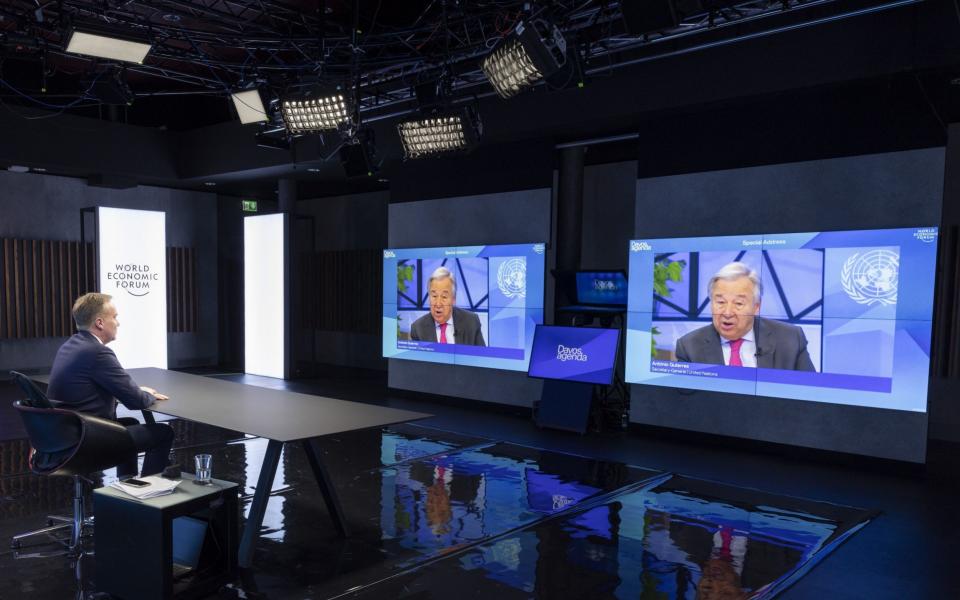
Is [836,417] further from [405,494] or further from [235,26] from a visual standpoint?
[235,26]

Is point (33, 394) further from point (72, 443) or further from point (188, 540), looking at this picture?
point (188, 540)

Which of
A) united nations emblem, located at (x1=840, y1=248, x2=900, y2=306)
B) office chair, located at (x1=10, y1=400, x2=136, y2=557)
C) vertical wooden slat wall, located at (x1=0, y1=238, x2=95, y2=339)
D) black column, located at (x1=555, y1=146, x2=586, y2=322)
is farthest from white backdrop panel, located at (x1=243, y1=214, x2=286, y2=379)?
united nations emblem, located at (x1=840, y1=248, x2=900, y2=306)

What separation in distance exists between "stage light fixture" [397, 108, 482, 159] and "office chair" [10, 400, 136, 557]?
3.37m

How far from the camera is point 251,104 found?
630 cm

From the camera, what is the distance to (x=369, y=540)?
344cm

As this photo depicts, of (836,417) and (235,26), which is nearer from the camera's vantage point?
(836,417)

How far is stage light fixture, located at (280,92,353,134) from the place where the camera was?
5.31 meters

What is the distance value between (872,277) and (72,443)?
5.18m

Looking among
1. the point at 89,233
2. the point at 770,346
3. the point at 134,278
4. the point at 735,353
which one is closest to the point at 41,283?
the point at 89,233

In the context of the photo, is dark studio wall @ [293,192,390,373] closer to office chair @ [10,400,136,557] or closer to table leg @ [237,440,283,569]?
office chair @ [10,400,136,557]

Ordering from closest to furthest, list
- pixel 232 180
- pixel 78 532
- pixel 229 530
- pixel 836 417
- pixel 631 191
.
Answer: pixel 229 530 → pixel 78 532 → pixel 836 417 → pixel 631 191 → pixel 232 180

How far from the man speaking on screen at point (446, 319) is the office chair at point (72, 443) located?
417cm

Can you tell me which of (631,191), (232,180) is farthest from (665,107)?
(232,180)

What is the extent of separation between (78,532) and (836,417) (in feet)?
16.9
